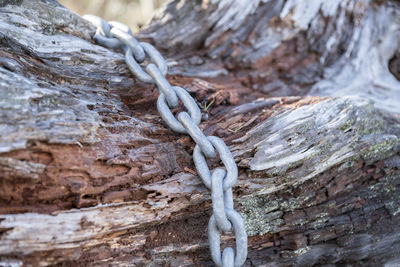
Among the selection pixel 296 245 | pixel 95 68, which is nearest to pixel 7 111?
pixel 95 68

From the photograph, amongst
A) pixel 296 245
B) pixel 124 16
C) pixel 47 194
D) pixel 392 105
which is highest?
pixel 124 16

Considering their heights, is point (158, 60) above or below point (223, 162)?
above

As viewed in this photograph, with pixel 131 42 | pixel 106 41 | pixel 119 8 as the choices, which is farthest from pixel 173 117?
pixel 119 8

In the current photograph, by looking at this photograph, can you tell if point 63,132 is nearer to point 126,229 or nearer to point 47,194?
point 47,194

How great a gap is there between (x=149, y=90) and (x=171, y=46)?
76cm

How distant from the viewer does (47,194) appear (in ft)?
4.94

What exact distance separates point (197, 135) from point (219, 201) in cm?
34

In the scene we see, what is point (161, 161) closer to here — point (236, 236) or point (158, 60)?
point (236, 236)

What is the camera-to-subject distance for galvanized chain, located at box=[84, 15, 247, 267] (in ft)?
5.39

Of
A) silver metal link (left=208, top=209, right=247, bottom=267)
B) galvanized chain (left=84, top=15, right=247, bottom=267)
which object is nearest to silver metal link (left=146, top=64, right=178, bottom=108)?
galvanized chain (left=84, top=15, right=247, bottom=267)

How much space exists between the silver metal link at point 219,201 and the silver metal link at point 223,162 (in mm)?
33

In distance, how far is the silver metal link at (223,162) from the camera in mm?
1689

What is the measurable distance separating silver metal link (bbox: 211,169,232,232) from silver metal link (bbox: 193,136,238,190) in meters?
0.03

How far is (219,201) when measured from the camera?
165 cm
